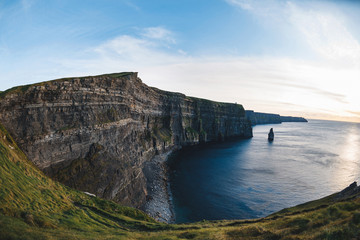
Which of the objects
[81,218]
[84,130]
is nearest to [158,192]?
[84,130]

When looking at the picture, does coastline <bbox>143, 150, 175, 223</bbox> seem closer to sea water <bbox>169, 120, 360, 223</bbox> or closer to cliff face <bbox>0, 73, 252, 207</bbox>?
sea water <bbox>169, 120, 360, 223</bbox>

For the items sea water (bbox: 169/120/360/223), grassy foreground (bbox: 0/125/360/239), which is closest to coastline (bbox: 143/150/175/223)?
sea water (bbox: 169/120/360/223)

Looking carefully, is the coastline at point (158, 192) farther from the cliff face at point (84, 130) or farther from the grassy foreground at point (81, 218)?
the grassy foreground at point (81, 218)

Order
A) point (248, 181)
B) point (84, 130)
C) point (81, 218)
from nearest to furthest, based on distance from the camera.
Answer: point (81, 218) < point (84, 130) < point (248, 181)

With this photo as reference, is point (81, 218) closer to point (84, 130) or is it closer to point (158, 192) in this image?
point (84, 130)

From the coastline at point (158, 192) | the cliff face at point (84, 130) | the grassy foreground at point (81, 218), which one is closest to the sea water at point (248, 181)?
the coastline at point (158, 192)

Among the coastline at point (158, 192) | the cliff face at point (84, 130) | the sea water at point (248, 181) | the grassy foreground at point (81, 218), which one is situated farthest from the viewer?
the sea water at point (248, 181)
